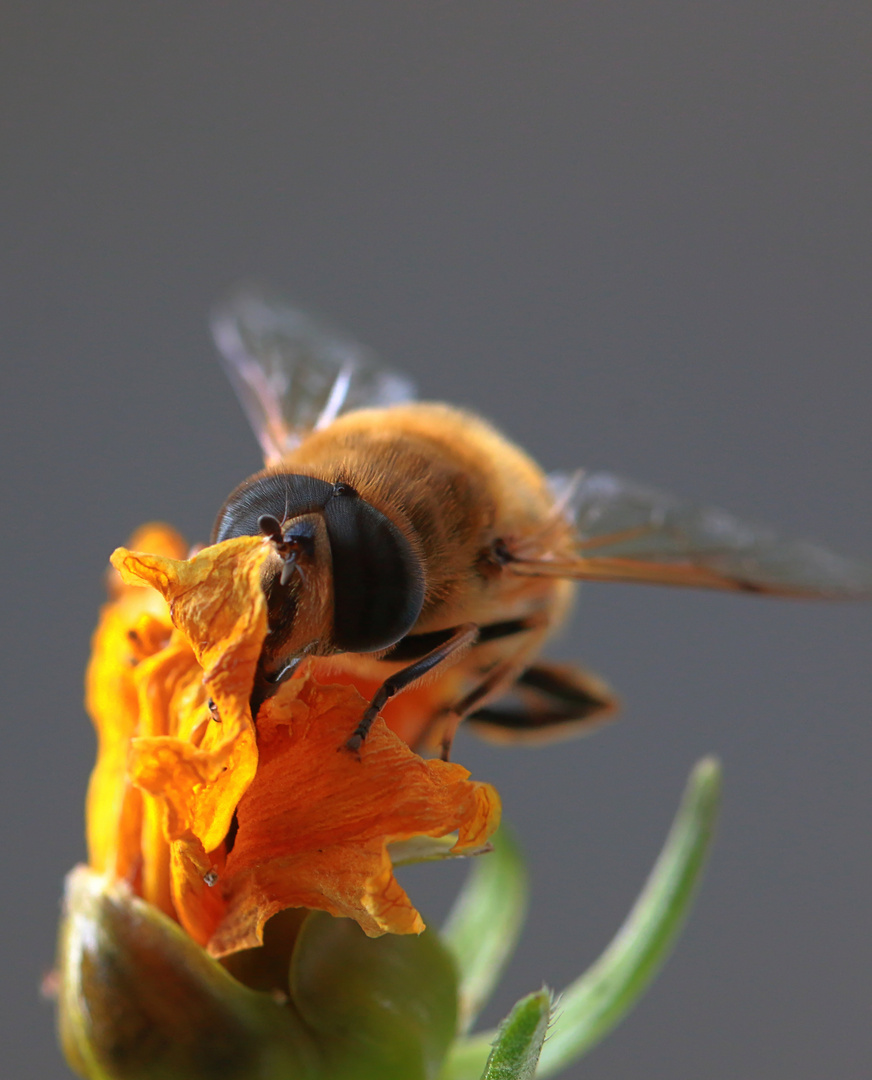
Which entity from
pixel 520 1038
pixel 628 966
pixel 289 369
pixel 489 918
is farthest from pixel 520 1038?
pixel 289 369

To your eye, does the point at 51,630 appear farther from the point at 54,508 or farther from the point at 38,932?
the point at 38,932

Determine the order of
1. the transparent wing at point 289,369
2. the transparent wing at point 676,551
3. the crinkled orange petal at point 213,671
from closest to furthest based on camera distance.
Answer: the crinkled orange petal at point 213,671 < the transparent wing at point 676,551 < the transparent wing at point 289,369

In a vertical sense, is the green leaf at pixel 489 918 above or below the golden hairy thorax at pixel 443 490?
below

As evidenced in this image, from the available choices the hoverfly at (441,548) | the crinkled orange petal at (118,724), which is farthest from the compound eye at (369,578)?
the crinkled orange petal at (118,724)

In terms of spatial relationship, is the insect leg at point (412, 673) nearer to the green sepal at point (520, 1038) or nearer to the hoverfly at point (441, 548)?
the hoverfly at point (441, 548)

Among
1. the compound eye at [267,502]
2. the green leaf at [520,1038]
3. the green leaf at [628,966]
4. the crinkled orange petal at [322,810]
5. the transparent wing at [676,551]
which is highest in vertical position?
the transparent wing at [676,551]

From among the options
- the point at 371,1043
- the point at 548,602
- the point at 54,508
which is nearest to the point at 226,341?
the point at 548,602

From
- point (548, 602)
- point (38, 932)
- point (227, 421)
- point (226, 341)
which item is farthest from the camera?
point (227, 421)
